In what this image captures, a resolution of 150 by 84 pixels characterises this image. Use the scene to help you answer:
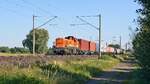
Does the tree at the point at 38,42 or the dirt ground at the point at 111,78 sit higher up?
the tree at the point at 38,42

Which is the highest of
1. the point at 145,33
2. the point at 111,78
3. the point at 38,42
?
the point at 38,42

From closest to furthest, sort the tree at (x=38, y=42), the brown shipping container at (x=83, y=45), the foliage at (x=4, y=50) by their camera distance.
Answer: the brown shipping container at (x=83, y=45)
the foliage at (x=4, y=50)
the tree at (x=38, y=42)

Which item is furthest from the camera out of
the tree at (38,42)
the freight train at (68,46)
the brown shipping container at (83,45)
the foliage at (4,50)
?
the tree at (38,42)

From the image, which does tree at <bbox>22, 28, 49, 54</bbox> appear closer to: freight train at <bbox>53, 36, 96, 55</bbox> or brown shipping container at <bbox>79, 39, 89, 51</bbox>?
brown shipping container at <bbox>79, 39, 89, 51</bbox>

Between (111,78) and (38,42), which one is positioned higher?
(38,42)

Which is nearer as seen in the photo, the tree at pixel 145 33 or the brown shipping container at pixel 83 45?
the tree at pixel 145 33

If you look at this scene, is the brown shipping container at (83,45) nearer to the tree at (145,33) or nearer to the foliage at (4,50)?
the foliage at (4,50)

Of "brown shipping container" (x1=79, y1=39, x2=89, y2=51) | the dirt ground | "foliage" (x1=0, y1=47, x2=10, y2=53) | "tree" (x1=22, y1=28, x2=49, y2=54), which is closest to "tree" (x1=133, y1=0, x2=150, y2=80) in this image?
the dirt ground

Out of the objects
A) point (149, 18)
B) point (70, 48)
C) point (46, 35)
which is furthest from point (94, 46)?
point (149, 18)

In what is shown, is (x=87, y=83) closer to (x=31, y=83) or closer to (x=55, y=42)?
(x=31, y=83)

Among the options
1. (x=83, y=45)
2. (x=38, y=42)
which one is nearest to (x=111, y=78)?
(x=83, y=45)

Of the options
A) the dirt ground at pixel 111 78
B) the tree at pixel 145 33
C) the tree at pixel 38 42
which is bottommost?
the dirt ground at pixel 111 78

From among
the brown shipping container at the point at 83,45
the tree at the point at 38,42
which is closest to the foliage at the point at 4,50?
the tree at the point at 38,42

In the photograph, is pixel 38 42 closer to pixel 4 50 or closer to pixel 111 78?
pixel 4 50
